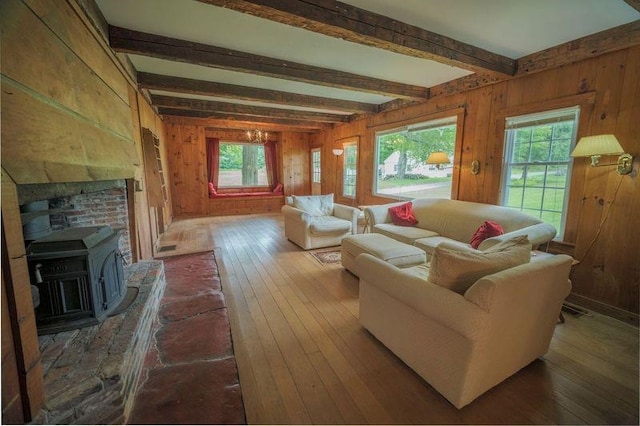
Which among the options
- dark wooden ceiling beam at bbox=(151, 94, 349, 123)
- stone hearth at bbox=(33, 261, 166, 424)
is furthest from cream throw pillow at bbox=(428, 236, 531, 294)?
dark wooden ceiling beam at bbox=(151, 94, 349, 123)

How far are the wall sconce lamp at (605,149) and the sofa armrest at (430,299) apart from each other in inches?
80.9

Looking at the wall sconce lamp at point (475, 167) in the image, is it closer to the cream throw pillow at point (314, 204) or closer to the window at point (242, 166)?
the cream throw pillow at point (314, 204)

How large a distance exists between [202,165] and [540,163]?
6.97 meters

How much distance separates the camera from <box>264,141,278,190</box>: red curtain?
26.8 feet

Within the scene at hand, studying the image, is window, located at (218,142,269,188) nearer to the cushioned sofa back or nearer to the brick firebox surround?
the brick firebox surround

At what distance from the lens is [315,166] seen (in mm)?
8133

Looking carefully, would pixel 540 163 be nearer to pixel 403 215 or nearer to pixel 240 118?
pixel 403 215

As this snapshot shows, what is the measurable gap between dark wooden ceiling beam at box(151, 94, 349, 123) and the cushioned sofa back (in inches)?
125

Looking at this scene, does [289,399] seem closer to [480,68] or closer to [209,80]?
[480,68]

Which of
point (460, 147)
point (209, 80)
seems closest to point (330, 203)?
point (460, 147)

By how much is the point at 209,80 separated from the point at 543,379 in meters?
4.73

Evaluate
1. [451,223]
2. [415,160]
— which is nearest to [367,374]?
[451,223]

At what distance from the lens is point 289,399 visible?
149 centimetres

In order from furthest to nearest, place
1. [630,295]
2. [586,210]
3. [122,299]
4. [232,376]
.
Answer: [586,210] < [630,295] < [122,299] < [232,376]
